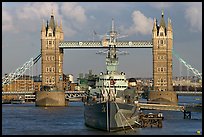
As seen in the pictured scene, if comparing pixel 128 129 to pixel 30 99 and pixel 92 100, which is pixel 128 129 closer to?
pixel 92 100

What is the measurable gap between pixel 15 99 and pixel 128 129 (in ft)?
327

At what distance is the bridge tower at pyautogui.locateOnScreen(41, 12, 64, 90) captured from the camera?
4508 inches

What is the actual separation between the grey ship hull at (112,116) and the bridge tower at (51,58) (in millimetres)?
65837

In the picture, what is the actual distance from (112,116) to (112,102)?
1156 millimetres

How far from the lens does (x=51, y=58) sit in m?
114

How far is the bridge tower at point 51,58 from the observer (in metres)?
114

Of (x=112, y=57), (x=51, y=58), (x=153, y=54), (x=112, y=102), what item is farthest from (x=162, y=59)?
(x=112, y=102)

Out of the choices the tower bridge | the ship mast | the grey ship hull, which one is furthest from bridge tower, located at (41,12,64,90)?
the grey ship hull

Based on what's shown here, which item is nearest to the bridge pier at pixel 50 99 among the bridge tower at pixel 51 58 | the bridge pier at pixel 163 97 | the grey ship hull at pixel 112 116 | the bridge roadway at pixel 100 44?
the bridge tower at pixel 51 58

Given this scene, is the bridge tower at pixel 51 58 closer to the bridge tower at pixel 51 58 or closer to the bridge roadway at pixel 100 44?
the bridge tower at pixel 51 58

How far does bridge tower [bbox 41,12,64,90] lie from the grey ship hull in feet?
216

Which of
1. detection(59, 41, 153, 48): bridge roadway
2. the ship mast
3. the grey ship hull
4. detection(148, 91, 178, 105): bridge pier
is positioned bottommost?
the grey ship hull

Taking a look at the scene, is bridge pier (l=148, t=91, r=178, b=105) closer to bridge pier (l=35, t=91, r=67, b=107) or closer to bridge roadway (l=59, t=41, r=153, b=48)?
bridge roadway (l=59, t=41, r=153, b=48)

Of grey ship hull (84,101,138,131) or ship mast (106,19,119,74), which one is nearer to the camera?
grey ship hull (84,101,138,131)
